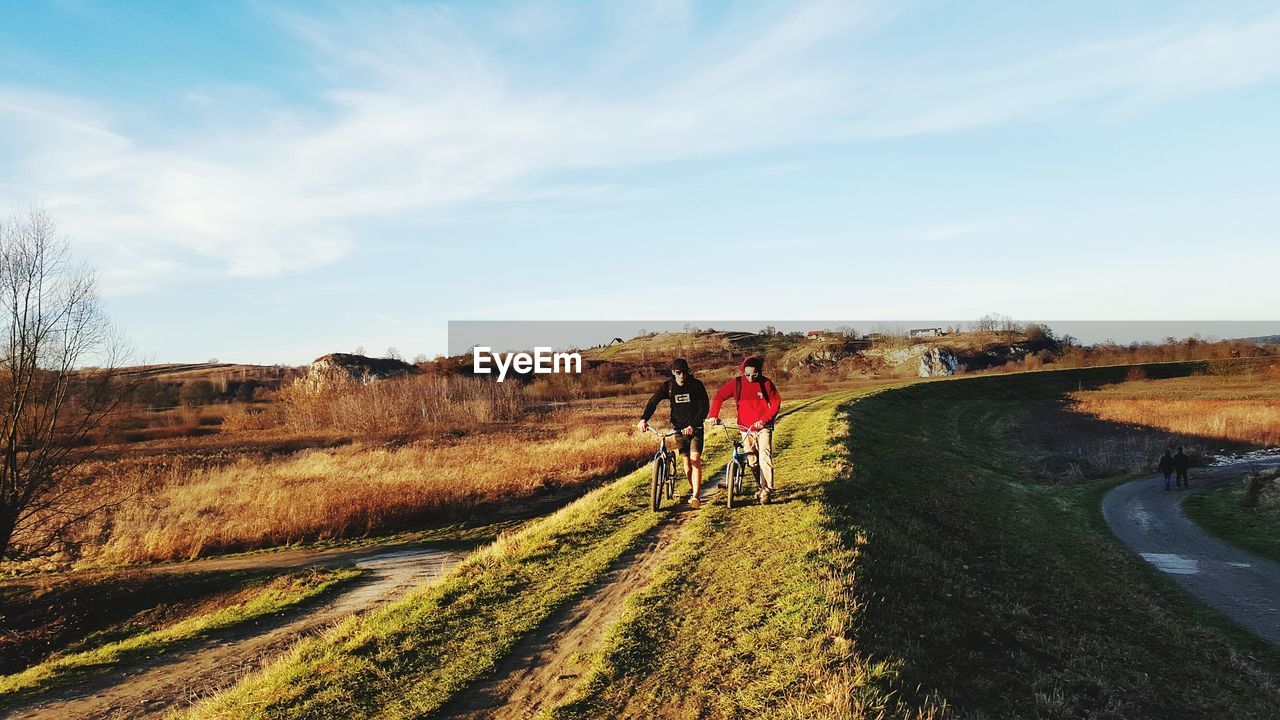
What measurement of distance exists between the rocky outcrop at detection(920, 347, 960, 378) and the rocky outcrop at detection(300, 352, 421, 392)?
80264 millimetres

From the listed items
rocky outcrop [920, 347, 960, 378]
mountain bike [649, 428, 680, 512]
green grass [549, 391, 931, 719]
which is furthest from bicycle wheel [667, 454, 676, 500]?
rocky outcrop [920, 347, 960, 378]

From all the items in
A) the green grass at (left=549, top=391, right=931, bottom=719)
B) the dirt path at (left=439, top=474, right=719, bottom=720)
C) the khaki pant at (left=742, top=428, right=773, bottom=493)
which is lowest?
the dirt path at (left=439, top=474, right=719, bottom=720)

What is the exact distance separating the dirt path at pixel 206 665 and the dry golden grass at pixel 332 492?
732 centimetres

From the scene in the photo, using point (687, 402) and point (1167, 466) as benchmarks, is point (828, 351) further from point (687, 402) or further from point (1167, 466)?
point (687, 402)

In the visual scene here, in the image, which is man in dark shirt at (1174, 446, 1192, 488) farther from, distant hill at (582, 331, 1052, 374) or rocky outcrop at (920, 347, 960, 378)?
rocky outcrop at (920, 347, 960, 378)

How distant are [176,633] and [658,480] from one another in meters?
9.39

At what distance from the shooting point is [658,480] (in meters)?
13.7

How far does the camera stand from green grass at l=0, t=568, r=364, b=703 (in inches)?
413

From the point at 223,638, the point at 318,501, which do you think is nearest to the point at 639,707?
the point at 223,638

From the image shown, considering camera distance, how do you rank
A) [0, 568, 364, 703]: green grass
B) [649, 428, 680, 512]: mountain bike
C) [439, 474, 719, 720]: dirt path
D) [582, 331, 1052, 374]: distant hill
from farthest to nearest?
[582, 331, 1052, 374]: distant hill < [649, 428, 680, 512]: mountain bike < [0, 568, 364, 703]: green grass < [439, 474, 719, 720]: dirt path

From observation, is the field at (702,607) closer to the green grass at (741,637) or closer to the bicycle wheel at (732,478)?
the green grass at (741,637)

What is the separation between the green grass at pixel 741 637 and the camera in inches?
239

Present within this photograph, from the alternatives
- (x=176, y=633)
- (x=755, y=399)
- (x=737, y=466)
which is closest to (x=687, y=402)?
(x=755, y=399)

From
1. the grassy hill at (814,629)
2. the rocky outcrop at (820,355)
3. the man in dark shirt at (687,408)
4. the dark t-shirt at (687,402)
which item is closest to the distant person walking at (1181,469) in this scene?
the grassy hill at (814,629)
